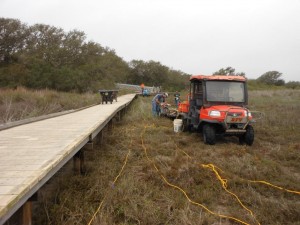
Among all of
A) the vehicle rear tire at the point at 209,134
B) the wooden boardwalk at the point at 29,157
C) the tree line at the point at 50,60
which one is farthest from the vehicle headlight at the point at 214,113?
the tree line at the point at 50,60

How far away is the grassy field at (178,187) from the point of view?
376 centimetres

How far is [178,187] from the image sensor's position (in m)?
4.72

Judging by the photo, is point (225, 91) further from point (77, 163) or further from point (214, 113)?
point (77, 163)

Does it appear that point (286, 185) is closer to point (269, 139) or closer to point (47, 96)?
point (269, 139)

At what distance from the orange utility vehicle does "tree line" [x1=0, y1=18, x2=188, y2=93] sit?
70.5 ft

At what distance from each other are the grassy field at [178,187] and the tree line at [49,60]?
22.3 metres

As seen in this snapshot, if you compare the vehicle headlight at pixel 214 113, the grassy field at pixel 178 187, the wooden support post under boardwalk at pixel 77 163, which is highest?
the vehicle headlight at pixel 214 113

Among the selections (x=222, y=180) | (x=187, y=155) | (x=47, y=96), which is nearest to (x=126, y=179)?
(x=222, y=180)

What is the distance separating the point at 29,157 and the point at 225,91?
5.73 meters

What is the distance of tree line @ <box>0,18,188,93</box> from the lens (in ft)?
90.8

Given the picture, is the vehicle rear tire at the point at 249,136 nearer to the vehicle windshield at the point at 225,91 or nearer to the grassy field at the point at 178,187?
the grassy field at the point at 178,187

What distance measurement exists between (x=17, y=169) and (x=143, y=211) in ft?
5.27

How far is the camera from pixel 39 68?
27.9 metres

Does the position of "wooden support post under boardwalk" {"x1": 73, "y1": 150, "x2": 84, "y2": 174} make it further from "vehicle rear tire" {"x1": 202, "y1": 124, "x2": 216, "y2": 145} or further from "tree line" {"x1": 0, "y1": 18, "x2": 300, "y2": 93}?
"tree line" {"x1": 0, "y1": 18, "x2": 300, "y2": 93}
